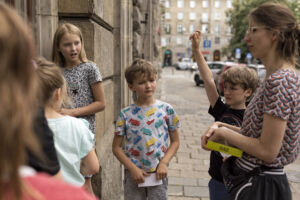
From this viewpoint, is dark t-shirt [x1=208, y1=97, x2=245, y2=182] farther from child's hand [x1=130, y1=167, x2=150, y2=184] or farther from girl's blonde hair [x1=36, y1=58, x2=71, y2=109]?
girl's blonde hair [x1=36, y1=58, x2=71, y2=109]

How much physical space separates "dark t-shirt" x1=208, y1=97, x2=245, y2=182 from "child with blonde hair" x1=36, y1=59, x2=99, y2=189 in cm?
109

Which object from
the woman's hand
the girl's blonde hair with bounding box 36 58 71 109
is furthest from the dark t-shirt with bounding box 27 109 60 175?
the woman's hand

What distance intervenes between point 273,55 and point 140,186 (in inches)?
51.3

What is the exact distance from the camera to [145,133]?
243 cm

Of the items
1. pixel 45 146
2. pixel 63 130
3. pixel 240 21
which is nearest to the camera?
pixel 45 146

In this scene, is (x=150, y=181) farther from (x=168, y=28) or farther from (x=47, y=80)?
(x=168, y=28)

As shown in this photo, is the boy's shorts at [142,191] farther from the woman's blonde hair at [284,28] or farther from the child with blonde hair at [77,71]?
the woman's blonde hair at [284,28]

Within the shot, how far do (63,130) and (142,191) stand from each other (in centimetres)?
114

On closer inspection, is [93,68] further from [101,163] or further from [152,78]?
[101,163]

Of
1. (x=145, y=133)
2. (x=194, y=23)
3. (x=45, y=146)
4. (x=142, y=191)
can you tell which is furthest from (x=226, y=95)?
(x=194, y=23)

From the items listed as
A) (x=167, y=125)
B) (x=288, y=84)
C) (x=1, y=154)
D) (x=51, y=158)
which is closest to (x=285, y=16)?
(x=288, y=84)

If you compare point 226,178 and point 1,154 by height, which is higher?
point 1,154

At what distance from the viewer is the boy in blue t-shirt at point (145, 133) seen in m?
2.43

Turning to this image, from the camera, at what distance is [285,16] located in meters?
1.75
